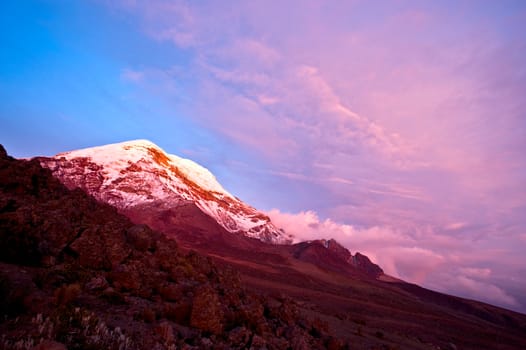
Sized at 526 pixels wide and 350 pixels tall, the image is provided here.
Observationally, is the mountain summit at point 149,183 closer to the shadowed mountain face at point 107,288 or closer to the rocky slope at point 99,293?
the shadowed mountain face at point 107,288

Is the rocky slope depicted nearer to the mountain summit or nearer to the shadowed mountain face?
the shadowed mountain face

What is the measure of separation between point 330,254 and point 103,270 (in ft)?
309

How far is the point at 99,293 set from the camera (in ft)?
25.1

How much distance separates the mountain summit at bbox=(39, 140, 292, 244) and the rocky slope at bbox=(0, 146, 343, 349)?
5307 cm

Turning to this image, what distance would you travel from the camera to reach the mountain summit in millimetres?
68688

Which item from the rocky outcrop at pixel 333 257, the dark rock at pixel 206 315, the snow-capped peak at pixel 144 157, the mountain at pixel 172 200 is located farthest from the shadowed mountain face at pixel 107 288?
the snow-capped peak at pixel 144 157

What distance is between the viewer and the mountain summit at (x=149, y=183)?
6869 cm

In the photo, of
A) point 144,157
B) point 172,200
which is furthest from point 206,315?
point 144,157

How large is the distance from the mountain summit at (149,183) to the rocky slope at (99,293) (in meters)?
53.1

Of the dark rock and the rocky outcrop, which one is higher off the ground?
the rocky outcrop

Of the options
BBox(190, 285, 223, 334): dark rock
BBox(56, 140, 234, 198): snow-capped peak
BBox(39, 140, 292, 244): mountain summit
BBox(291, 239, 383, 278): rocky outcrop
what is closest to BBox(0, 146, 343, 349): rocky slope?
BBox(190, 285, 223, 334): dark rock

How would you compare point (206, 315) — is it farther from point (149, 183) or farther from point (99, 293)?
point (149, 183)

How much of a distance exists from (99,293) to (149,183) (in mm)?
73528

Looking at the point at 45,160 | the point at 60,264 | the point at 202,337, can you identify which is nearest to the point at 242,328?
the point at 202,337
